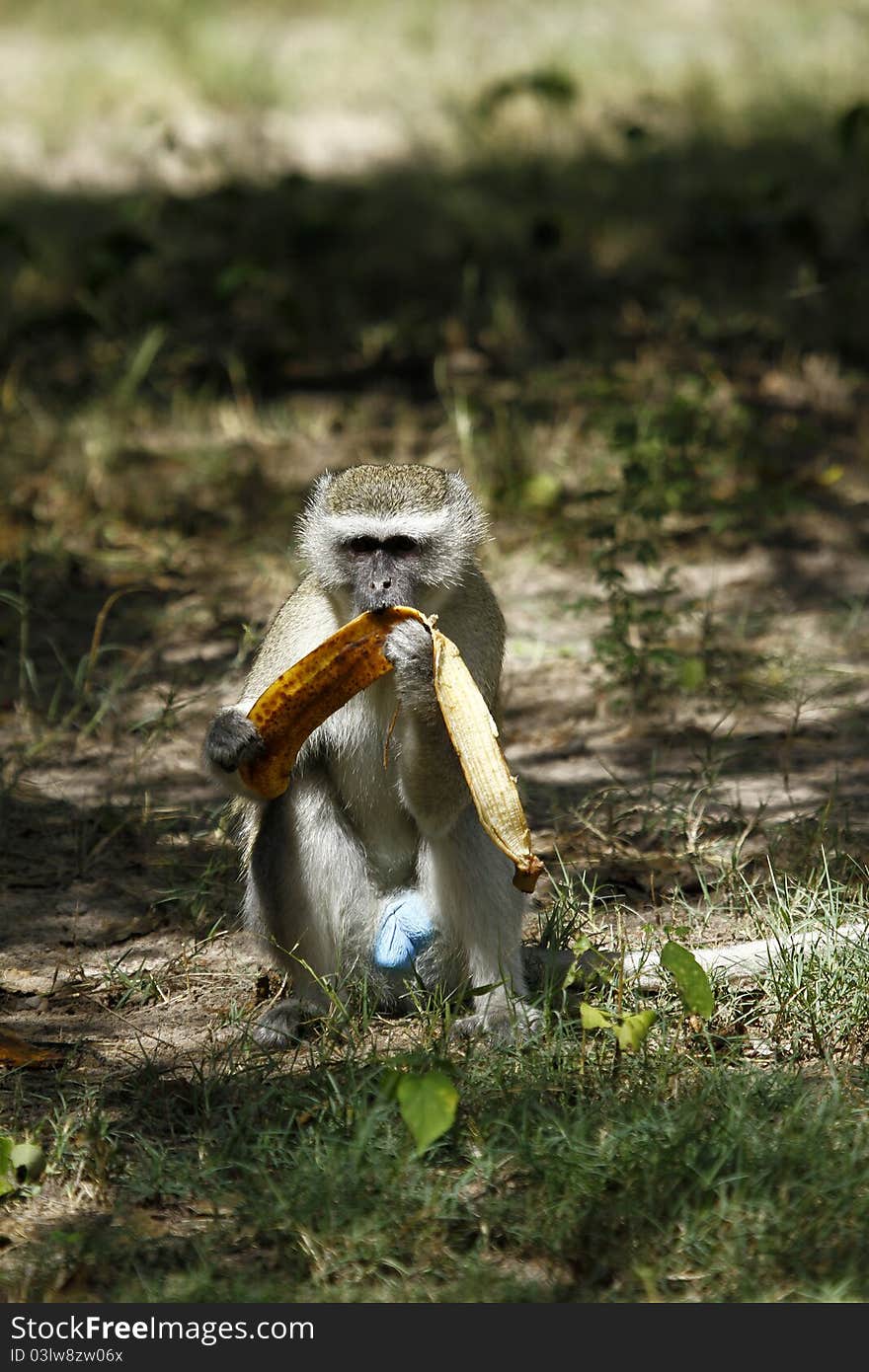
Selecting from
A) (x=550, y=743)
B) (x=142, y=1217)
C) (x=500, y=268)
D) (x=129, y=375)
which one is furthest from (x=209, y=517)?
(x=142, y=1217)

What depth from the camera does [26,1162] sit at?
335 centimetres

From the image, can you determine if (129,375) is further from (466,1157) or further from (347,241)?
(466,1157)

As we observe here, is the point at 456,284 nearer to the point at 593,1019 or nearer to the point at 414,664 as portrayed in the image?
the point at 414,664

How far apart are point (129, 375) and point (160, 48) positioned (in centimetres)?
672

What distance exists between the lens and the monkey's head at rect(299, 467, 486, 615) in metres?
4.03

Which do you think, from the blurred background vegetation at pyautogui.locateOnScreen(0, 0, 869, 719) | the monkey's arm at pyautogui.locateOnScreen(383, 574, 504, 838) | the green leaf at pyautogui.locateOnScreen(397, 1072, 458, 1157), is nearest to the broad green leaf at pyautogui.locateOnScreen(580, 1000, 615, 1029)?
the green leaf at pyautogui.locateOnScreen(397, 1072, 458, 1157)

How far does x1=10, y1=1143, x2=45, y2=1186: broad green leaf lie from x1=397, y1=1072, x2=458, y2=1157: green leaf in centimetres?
79

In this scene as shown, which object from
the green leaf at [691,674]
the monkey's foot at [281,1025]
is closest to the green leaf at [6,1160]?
the monkey's foot at [281,1025]

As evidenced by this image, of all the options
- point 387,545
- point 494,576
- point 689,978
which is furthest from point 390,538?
point 494,576

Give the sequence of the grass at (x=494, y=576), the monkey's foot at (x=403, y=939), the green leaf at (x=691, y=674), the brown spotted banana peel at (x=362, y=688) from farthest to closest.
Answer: the green leaf at (x=691, y=674), the monkey's foot at (x=403, y=939), the brown spotted banana peel at (x=362, y=688), the grass at (x=494, y=576)

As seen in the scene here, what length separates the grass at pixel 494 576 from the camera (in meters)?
3.16

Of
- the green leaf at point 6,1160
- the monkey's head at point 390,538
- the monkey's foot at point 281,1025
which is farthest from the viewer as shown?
the monkey's head at point 390,538

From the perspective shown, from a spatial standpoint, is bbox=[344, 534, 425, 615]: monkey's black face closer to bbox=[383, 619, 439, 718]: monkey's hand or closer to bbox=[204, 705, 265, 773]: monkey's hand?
bbox=[383, 619, 439, 718]: monkey's hand

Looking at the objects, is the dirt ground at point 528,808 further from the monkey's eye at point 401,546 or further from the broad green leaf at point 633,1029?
the monkey's eye at point 401,546
